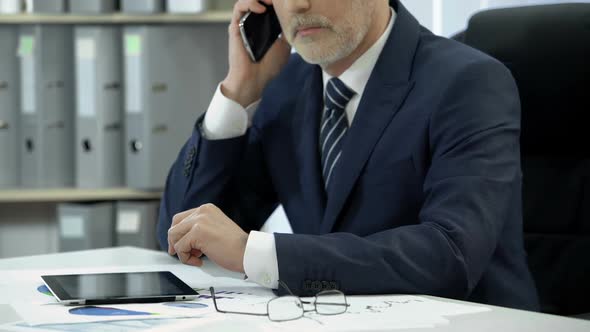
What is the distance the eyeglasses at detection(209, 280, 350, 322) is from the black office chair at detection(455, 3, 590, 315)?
0.61 m

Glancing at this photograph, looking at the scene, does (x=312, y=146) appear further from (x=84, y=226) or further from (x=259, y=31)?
(x=84, y=226)

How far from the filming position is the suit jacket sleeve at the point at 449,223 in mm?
1109

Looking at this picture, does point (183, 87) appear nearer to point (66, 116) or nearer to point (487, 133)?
point (66, 116)

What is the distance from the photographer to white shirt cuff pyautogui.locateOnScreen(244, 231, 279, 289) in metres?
1.12

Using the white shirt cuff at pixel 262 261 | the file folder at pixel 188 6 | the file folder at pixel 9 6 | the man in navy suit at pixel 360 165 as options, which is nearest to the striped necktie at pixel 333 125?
the man in navy suit at pixel 360 165

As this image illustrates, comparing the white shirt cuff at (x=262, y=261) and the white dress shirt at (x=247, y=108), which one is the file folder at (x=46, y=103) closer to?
the white dress shirt at (x=247, y=108)

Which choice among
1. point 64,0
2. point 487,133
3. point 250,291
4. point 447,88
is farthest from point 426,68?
point 64,0

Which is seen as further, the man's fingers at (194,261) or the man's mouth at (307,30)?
the man's mouth at (307,30)

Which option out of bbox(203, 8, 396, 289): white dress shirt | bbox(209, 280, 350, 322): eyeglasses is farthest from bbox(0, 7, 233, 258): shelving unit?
bbox(209, 280, 350, 322): eyeglasses

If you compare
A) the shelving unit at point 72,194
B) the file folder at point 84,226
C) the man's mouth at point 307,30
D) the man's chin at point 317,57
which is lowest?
the file folder at point 84,226

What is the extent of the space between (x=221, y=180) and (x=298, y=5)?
35cm

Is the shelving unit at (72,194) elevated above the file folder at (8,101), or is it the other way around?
the file folder at (8,101)

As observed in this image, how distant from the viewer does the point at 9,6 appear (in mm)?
2732

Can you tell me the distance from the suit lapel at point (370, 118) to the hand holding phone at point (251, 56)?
0.30 m
